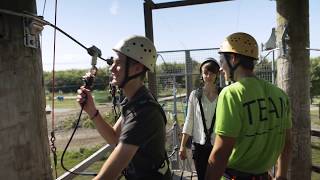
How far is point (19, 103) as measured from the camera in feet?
8.84

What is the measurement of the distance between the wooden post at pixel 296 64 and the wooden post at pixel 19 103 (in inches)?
136

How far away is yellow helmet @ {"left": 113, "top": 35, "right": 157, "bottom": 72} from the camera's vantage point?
2793 mm

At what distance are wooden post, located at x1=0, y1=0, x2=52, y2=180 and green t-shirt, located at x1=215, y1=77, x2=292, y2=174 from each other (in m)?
1.21

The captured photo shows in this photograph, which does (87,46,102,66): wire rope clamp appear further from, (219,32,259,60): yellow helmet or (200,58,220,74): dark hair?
(200,58,220,74): dark hair

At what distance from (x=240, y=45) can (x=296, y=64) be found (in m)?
2.58

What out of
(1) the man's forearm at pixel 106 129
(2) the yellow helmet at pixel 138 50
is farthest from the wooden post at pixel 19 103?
(2) the yellow helmet at pixel 138 50

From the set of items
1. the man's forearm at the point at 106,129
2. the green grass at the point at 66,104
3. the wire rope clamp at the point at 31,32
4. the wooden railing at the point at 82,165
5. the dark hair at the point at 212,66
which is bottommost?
the green grass at the point at 66,104

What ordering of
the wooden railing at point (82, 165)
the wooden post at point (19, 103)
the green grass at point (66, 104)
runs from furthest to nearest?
1. the green grass at point (66, 104)
2. the wooden railing at point (82, 165)
3. the wooden post at point (19, 103)

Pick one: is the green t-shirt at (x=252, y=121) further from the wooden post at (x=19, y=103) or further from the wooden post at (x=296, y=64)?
the wooden post at (x=296, y=64)

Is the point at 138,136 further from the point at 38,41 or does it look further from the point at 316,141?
the point at 316,141

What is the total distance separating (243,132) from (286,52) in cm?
286

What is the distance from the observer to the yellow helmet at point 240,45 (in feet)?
9.98

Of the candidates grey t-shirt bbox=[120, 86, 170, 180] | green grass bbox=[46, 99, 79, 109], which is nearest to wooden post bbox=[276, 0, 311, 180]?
grey t-shirt bbox=[120, 86, 170, 180]

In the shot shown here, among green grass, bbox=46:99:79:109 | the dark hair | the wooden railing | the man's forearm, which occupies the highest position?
the dark hair
